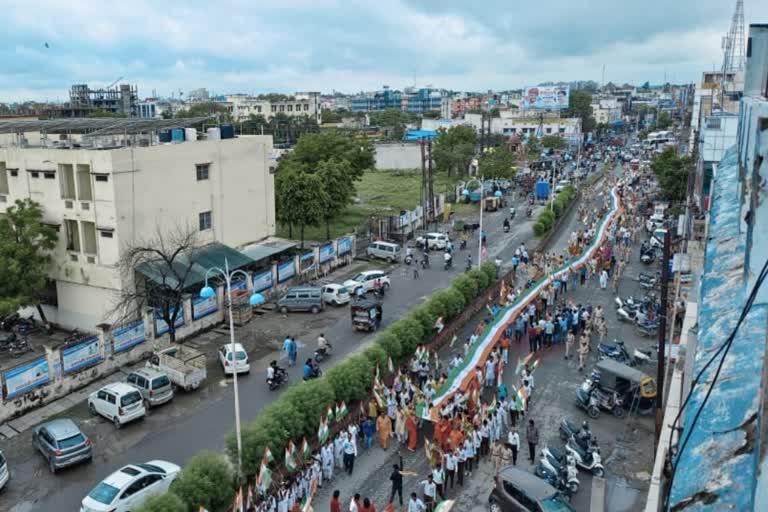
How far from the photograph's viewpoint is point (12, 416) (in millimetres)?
18672

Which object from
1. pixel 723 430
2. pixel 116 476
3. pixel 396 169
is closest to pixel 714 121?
pixel 116 476

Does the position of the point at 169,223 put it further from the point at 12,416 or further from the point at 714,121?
the point at 714,121

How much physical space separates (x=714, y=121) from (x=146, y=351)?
30.3 m

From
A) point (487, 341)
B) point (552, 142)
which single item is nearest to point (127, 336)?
point (487, 341)

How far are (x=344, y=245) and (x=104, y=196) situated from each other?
44.7 ft

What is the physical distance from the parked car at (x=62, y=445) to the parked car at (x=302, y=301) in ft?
38.8

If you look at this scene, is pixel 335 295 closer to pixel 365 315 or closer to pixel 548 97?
pixel 365 315

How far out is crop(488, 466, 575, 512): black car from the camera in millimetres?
12969

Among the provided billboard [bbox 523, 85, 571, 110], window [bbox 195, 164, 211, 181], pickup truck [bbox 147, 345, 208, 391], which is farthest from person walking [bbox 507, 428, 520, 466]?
billboard [bbox 523, 85, 571, 110]

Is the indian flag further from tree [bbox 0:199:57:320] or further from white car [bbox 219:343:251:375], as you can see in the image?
tree [bbox 0:199:57:320]

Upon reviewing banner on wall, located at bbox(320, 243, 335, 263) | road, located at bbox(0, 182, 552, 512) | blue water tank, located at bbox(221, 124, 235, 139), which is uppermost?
blue water tank, located at bbox(221, 124, 235, 139)

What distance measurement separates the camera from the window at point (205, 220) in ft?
95.9

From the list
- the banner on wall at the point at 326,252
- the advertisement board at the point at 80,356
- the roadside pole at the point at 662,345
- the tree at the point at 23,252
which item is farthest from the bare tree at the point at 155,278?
Result: the roadside pole at the point at 662,345

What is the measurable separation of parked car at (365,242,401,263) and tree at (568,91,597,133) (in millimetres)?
85559
